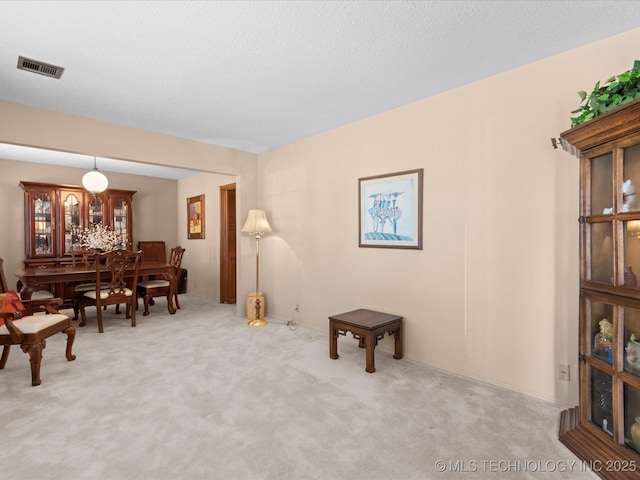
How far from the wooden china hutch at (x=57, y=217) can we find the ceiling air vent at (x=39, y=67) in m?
3.55

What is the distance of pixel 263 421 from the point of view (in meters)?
2.05

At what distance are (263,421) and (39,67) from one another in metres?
2.93

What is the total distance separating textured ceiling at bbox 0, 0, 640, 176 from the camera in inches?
71.1

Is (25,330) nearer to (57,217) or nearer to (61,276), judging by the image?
(61,276)

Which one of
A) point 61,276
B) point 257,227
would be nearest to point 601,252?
point 257,227

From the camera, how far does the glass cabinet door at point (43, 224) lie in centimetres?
517

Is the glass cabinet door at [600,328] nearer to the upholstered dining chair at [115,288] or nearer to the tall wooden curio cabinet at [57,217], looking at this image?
the upholstered dining chair at [115,288]

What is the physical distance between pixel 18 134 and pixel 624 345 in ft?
15.5

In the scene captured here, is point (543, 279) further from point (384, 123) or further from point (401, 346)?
point (384, 123)

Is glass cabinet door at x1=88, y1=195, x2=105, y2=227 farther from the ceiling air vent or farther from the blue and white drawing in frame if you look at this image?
the blue and white drawing in frame

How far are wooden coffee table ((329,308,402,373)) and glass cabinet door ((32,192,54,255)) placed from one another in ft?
16.5

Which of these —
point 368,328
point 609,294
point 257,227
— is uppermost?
point 257,227

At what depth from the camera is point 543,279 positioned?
Result: 2295mm

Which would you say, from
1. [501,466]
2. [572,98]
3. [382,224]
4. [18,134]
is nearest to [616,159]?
[572,98]
